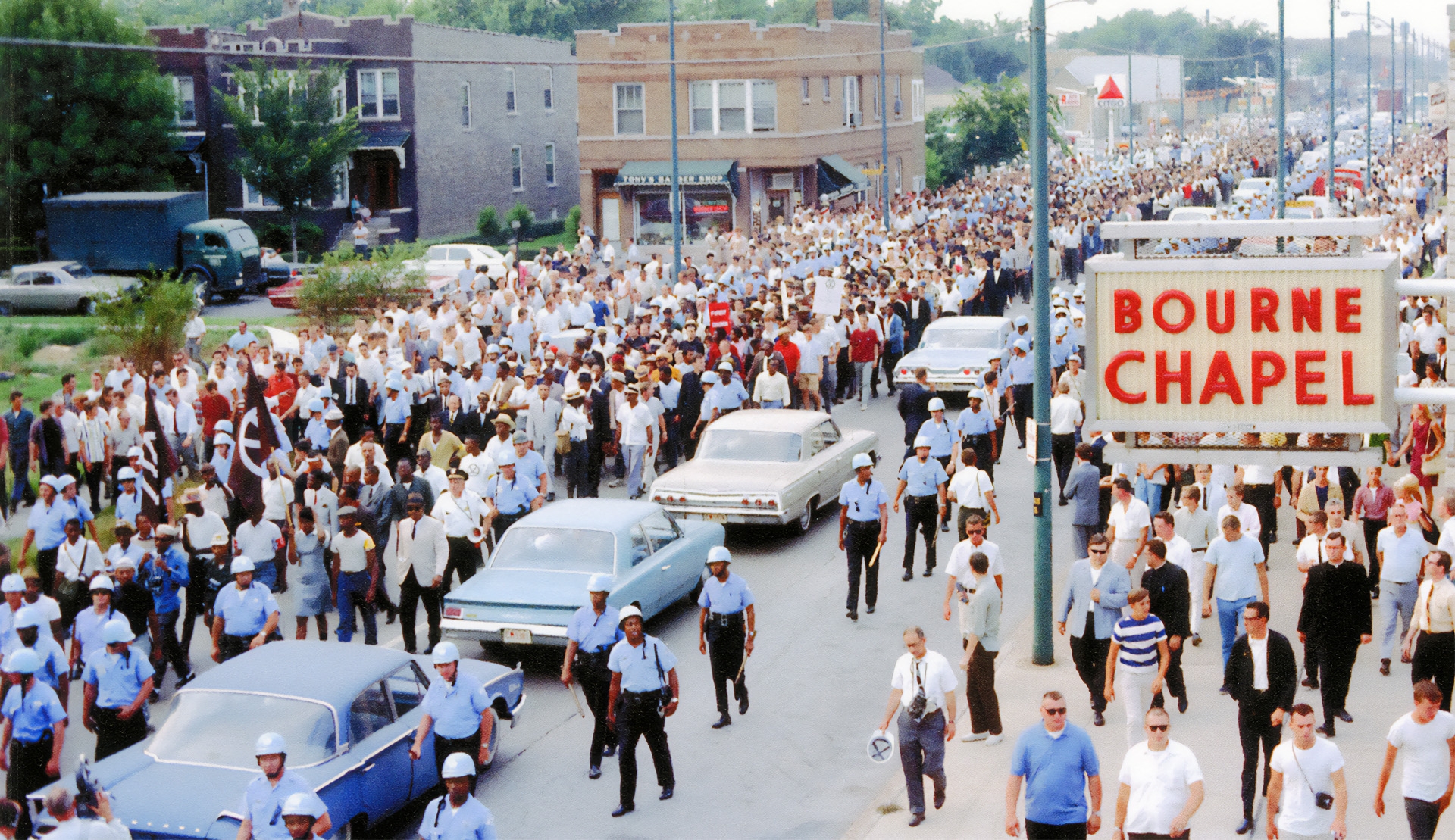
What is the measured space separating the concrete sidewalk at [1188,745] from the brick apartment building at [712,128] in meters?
39.8

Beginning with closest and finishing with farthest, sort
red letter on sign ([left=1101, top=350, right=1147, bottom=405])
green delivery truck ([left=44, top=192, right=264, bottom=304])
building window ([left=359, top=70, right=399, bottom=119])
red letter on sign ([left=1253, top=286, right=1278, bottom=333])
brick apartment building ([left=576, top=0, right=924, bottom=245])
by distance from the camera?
red letter on sign ([left=1253, top=286, right=1278, bottom=333]) → red letter on sign ([left=1101, top=350, right=1147, bottom=405]) → green delivery truck ([left=44, top=192, right=264, bottom=304]) → brick apartment building ([left=576, top=0, right=924, bottom=245]) → building window ([left=359, top=70, right=399, bottom=119])

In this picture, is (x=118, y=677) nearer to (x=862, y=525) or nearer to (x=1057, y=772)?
(x=1057, y=772)

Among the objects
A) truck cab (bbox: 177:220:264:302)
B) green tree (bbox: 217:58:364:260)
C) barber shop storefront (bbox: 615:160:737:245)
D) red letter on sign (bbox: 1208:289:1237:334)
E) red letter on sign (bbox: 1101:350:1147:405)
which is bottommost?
red letter on sign (bbox: 1101:350:1147:405)

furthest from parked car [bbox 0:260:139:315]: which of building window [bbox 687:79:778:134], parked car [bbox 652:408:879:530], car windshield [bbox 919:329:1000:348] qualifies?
parked car [bbox 652:408:879:530]

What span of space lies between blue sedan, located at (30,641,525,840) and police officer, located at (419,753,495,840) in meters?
1.44

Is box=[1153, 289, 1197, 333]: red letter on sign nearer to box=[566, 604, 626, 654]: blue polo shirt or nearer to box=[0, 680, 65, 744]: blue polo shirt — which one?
box=[566, 604, 626, 654]: blue polo shirt

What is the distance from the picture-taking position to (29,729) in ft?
35.2

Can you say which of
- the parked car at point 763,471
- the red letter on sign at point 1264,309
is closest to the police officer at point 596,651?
the parked car at point 763,471

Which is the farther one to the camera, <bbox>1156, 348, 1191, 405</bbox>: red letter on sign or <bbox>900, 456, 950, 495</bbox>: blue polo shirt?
<bbox>900, 456, 950, 495</bbox>: blue polo shirt

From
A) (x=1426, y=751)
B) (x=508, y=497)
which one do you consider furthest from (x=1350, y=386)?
(x=508, y=497)

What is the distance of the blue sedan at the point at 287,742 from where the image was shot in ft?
31.3

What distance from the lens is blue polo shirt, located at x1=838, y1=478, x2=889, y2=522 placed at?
14891 mm

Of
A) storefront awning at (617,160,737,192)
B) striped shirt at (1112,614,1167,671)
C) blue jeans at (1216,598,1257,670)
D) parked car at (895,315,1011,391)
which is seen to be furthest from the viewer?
storefront awning at (617,160,737,192)

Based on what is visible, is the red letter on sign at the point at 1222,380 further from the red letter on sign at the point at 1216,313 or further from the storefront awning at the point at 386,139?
the storefront awning at the point at 386,139
